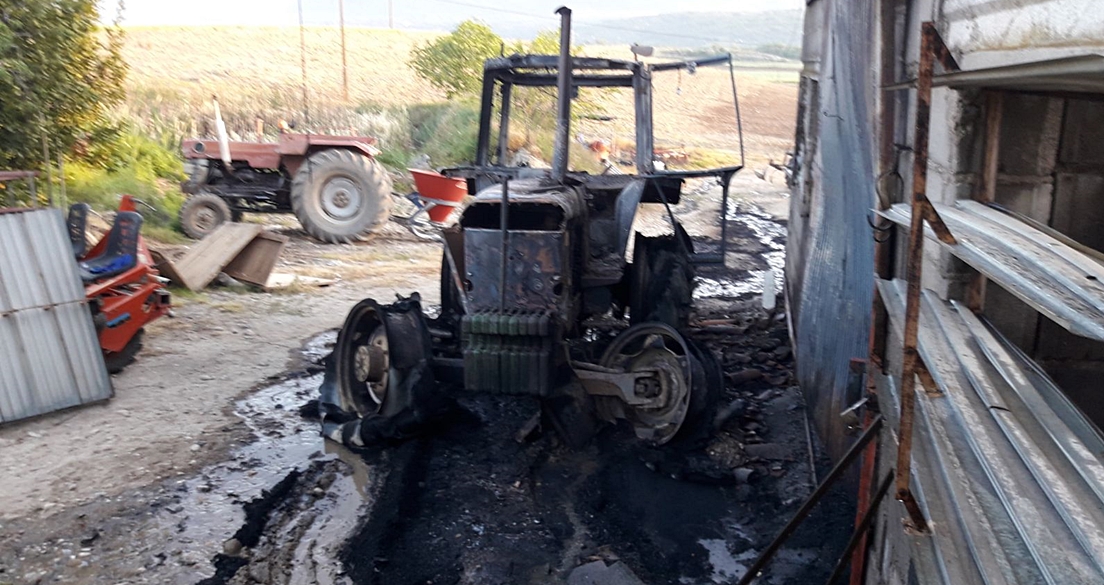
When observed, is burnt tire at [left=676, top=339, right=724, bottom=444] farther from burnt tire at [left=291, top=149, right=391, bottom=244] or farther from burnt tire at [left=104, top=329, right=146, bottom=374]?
burnt tire at [left=291, top=149, right=391, bottom=244]

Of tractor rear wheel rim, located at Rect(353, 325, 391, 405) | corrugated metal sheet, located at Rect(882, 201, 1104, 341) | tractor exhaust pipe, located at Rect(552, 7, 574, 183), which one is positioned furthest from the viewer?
tractor rear wheel rim, located at Rect(353, 325, 391, 405)

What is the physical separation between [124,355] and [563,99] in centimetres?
388

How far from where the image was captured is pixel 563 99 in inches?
214

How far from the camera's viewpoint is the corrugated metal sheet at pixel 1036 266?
150cm

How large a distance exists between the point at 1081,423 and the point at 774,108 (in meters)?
38.7

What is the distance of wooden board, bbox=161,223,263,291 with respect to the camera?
29.2ft

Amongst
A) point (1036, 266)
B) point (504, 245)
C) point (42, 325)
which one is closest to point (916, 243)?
point (1036, 266)

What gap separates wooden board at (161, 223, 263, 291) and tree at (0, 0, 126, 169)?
1.53 meters

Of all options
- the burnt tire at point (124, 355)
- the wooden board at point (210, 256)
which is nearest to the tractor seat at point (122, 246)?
the burnt tire at point (124, 355)

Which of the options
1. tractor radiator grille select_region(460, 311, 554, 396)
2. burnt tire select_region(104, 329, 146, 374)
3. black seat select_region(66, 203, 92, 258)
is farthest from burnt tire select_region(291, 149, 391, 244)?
tractor radiator grille select_region(460, 311, 554, 396)

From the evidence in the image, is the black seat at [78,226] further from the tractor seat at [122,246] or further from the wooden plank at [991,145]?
the wooden plank at [991,145]

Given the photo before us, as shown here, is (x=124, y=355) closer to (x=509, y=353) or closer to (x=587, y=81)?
(x=509, y=353)

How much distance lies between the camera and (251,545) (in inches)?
163

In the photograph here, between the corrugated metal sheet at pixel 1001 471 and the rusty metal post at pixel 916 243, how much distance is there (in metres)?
0.07
